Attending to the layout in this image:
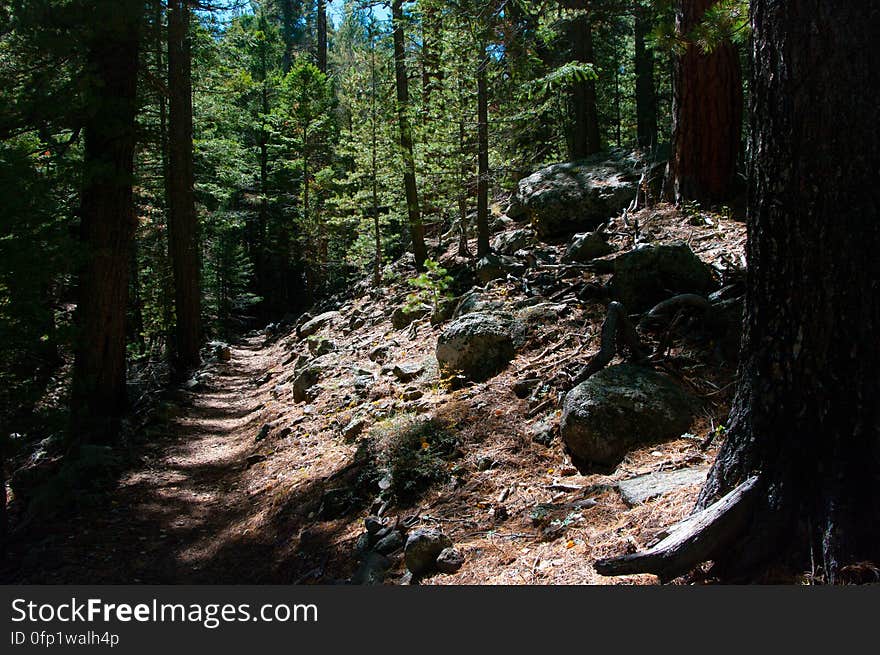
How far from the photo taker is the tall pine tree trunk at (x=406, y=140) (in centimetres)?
1409

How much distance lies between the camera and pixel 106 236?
7898 mm

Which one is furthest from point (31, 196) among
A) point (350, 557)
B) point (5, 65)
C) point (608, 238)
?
point (608, 238)

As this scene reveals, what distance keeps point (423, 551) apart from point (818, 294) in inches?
107

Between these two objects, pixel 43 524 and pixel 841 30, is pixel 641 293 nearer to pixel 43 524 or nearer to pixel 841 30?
pixel 841 30

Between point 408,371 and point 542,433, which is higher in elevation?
point 408,371

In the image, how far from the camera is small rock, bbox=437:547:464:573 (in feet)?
12.2

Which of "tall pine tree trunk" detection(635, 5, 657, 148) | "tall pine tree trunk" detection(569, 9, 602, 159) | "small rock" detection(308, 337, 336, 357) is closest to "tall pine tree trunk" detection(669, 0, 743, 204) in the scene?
"tall pine tree trunk" detection(569, 9, 602, 159)

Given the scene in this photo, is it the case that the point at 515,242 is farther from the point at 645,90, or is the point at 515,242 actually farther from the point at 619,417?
the point at 645,90

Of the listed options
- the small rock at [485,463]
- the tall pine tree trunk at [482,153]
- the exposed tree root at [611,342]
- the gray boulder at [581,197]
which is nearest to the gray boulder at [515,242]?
the gray boulder at [581,197]

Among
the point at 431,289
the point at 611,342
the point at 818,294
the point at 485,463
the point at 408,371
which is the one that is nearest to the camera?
the point at 818,294

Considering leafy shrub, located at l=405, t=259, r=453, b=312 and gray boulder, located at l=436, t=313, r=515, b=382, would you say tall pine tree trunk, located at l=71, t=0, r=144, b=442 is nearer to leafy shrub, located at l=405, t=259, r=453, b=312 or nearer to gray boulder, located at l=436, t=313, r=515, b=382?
leafy shrub, located at l=405, t=259, r=453, b=312

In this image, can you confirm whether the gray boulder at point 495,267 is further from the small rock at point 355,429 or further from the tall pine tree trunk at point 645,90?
→ the tall pine tree trunk at point 645,90

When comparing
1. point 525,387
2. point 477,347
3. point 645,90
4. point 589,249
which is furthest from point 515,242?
point 645,90

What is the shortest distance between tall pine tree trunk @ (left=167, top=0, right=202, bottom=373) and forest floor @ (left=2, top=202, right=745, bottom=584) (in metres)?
3.98
